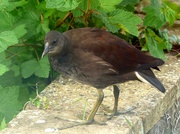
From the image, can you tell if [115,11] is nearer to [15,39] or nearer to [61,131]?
[15,39]

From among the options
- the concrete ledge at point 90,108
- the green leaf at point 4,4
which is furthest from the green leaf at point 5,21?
the concrete ledge at point 90,108

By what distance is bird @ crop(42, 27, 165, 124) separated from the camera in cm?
330

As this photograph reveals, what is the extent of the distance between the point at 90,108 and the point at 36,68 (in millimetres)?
528

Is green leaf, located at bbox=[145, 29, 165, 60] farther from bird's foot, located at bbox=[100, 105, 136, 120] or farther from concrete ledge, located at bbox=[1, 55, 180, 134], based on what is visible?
bird's foot, located at bbox=[100, 105, 136, 120]

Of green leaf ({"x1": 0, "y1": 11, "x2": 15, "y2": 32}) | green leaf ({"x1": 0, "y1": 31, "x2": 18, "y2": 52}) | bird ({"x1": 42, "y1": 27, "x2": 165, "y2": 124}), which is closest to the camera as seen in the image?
bird ({"x1": 42, "y1": 27, "x2": 165, "y2": 124})

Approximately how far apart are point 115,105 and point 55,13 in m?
0.92

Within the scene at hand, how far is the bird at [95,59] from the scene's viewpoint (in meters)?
3.30

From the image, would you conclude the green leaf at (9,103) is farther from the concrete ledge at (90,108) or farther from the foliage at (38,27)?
the concrete ledge at (90,108)

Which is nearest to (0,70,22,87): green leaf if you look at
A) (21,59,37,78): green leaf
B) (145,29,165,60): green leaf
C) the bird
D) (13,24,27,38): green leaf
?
(21,59,37,78): green leaf

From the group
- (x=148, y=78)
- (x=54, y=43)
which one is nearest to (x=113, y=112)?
(x=148, y=78)

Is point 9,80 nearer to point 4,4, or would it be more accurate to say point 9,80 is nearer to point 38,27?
point 38,27

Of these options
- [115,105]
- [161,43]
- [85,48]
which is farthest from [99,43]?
[161,43]

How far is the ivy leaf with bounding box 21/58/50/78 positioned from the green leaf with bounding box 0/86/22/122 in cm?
14

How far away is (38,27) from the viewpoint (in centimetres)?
396
